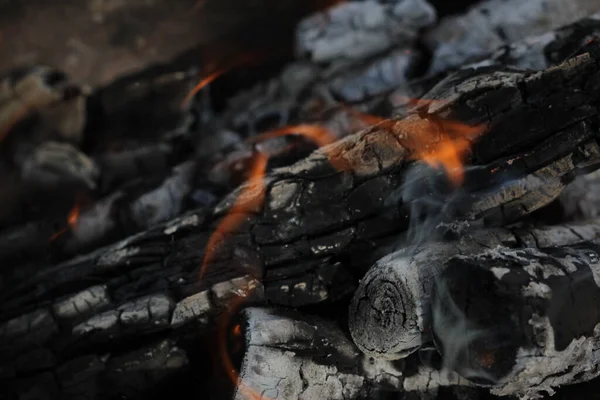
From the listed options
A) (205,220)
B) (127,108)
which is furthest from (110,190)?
(205,220)

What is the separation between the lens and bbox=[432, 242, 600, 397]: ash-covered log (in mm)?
1656

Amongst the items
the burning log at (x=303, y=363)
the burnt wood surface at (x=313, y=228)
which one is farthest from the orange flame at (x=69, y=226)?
the burning log at (x=303, y=363)

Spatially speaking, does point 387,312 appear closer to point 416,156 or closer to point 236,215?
point 416,156

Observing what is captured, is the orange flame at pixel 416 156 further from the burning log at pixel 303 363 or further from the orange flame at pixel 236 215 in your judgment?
the burning log at pixel 303 363

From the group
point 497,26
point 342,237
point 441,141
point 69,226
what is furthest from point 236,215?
point 497,26

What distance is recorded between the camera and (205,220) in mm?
2637

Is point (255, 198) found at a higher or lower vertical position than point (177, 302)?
higher

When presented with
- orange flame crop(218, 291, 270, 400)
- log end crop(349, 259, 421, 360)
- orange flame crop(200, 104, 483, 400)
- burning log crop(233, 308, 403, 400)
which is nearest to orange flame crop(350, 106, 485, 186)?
orange flame crop(200, 104, 483, 400)

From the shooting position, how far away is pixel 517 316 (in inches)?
64.9

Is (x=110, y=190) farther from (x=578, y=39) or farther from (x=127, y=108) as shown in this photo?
(x=578, y=39)

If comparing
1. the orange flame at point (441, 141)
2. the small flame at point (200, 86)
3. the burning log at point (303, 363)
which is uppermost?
the small flame at point (200, 86)

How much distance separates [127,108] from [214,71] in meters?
0.80

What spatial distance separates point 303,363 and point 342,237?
64 cm

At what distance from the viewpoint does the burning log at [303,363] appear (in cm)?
203
